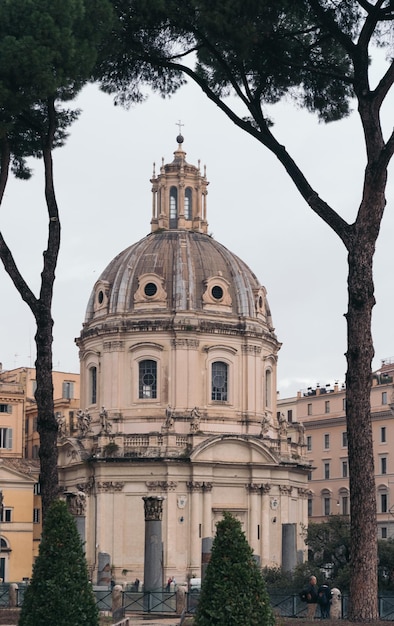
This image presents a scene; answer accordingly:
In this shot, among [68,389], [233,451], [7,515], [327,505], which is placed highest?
[68,389]

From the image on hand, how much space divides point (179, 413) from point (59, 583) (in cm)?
4553

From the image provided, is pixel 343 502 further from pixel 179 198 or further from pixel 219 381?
pixel 179 198

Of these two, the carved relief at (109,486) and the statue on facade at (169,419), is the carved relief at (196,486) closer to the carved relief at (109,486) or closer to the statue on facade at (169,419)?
the statue on facade at (169,419)

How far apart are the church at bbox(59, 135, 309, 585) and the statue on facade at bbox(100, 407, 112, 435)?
57mm

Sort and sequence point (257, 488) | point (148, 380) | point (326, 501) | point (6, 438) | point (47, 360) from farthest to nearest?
point (326, 501) < point (6, 438) < point (148, 380) < point (257, 488) < point (47, 360)

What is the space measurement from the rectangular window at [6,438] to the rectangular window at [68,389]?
1193 centimetres

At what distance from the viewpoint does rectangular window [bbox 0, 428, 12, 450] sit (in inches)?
2958

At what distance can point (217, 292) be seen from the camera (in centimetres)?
6906

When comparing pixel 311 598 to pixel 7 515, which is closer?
pixel 311 598

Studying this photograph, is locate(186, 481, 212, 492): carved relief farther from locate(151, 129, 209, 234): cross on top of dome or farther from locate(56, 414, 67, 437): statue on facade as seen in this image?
locate(151, 129, 209, 234): cross on top of dome

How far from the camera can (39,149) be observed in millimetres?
28547

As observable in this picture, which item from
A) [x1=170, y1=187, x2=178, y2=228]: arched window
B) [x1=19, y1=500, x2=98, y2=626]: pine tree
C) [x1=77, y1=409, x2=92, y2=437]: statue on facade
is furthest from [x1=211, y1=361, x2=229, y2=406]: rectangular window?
[x1=19, y1=500, x2=98, y2=626]: pine tree

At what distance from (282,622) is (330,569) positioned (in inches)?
1027

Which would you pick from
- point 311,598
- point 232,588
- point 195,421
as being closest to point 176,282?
point 195,421
